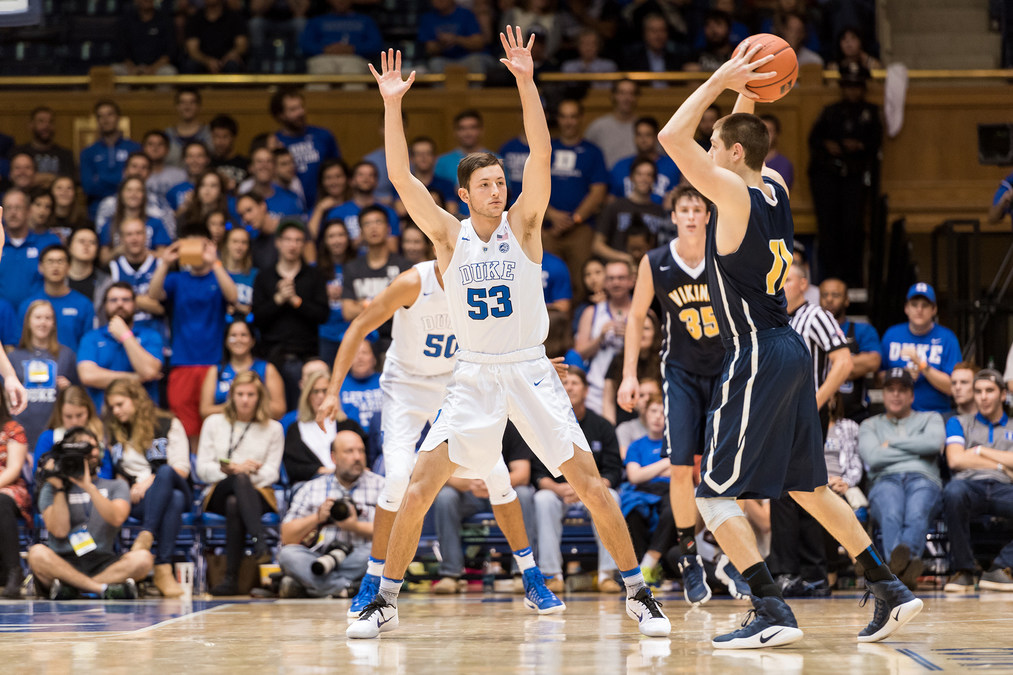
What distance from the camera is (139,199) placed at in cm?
1123

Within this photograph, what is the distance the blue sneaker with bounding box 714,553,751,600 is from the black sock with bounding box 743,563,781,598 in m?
2.08

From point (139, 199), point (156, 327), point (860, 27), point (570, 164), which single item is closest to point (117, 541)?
point (156, 327)

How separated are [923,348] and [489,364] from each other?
5.45m

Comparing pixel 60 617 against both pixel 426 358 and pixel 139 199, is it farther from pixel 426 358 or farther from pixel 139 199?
pixel 139 199

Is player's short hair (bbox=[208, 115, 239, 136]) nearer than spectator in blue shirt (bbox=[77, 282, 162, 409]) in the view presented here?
No

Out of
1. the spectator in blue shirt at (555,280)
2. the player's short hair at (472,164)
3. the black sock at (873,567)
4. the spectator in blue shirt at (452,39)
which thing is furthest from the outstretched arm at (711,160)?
the spectator in blue shirt at (452,39)

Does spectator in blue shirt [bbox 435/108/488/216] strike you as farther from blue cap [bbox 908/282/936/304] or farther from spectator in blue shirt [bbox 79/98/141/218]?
blue cap [bbox 908/282/936/304]

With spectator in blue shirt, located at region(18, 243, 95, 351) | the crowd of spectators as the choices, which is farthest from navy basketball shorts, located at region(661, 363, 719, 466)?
spectator in blue shirt, located at region(18, 243, 95, 351)

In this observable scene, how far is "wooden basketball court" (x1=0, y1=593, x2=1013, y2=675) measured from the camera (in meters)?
4.71

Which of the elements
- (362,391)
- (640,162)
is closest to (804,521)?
(362,391)

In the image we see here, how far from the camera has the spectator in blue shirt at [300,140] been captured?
40.7 ft

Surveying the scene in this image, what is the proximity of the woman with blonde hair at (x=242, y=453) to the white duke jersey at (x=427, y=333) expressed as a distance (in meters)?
2.53

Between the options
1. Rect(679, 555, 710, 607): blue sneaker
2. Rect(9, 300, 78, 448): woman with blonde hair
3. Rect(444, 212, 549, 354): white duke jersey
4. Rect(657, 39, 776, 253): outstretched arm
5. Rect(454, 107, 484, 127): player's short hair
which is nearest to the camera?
Rect(657, 39, 776, 253): outstretched arm

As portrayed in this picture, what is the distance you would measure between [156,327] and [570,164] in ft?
13.6
